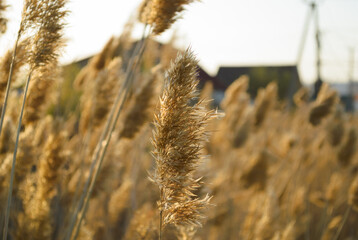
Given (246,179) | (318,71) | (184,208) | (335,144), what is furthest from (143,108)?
(318,71)

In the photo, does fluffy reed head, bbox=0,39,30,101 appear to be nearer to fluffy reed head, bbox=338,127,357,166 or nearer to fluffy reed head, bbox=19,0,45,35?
fluffy reed head, bbox=19,0,45,35

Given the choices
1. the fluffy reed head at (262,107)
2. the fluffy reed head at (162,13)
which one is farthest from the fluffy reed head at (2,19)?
the fluffy reed head at (262,107)

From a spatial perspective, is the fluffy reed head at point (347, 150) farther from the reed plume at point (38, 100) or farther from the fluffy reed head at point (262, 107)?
the reed plume at point (38, 100)

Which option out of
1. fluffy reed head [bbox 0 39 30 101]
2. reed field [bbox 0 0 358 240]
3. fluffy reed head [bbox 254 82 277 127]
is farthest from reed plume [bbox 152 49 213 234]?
fluffy reed head [bbox 254 82 277 127]

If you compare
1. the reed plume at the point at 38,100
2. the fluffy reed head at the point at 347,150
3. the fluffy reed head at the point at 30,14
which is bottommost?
the fluffy reed head at the point at 347,150

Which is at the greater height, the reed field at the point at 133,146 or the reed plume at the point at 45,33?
the reed plume at the point at 45,33

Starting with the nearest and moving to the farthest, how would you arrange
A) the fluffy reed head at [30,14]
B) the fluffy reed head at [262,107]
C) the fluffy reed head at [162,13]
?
the fluffy reed head at [30,14], the fluffy reed head at [162,13], the fluffy reed head at [262,107]

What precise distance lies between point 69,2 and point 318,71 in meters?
13.4

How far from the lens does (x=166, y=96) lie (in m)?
0.79

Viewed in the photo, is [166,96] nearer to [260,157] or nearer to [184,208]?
[184,208]

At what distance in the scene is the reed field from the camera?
82 cm

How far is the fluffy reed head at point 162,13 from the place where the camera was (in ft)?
4.02

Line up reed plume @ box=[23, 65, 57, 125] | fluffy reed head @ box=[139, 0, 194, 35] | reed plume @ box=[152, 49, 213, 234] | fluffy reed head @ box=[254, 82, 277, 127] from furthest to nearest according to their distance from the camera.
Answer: fluffy reed head @ box=[254, 82, 277, 127] < reed plume @ box=[23, 65, 57, 125] < fluffy reed head @ box=[139, 0, 194, 35] < reed plume @ box=[152, 49, 213, 234]

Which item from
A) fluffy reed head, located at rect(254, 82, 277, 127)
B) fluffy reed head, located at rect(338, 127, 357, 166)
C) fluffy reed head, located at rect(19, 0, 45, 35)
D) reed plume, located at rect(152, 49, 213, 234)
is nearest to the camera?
reed plume, located at rect(152, 49, 213, 234)
